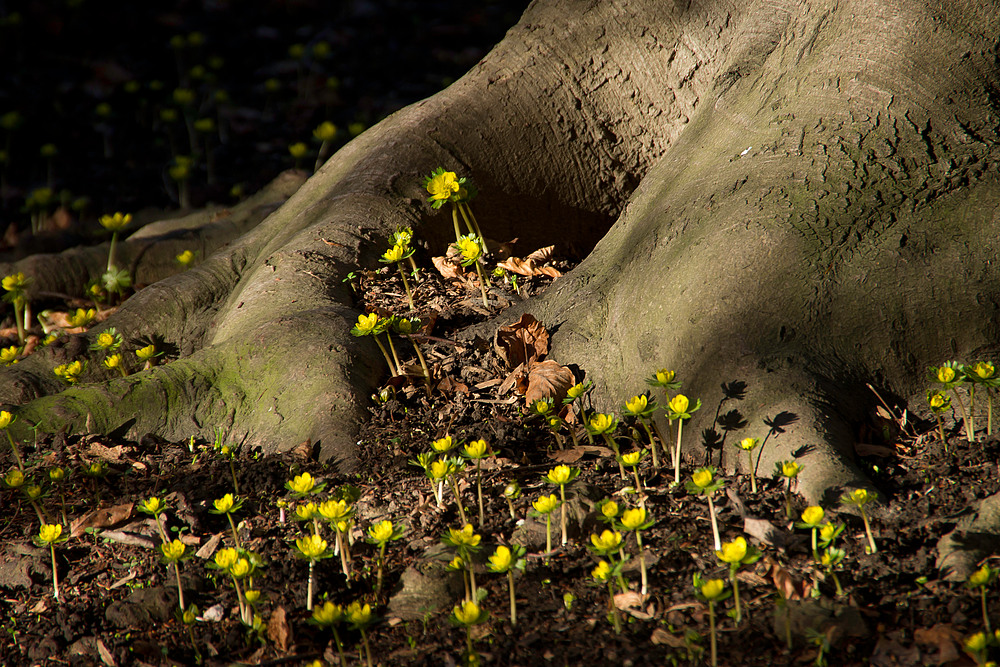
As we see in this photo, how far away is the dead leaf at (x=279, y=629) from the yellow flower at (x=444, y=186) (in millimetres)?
2088

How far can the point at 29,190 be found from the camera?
7.46 m

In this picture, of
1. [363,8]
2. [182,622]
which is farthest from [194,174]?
[182,622]

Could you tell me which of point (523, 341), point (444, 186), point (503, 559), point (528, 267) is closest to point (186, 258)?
point (444, 186)

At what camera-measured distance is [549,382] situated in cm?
305

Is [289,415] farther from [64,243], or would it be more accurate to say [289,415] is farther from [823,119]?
[64,243]

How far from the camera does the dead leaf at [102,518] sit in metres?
2.81

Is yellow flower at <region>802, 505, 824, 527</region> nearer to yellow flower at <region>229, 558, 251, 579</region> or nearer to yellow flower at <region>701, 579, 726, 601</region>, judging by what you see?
yellow flower at <region>701, 579, 726, 601</region>

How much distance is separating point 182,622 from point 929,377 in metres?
2.72

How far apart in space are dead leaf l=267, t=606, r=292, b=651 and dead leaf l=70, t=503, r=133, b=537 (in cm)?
96

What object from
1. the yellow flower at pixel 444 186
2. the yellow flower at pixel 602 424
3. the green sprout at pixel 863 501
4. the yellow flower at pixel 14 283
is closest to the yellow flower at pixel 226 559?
the yellow flower at pixel 602 424

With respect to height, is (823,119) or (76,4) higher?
(76,4)

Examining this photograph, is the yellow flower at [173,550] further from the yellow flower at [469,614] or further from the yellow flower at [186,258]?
the yellow flower at [186,258]

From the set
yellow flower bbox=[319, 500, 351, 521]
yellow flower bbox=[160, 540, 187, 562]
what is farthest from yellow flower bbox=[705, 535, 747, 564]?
yellow flower bbox=[160, 540, 187, 562]

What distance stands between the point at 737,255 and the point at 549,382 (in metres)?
0.89
